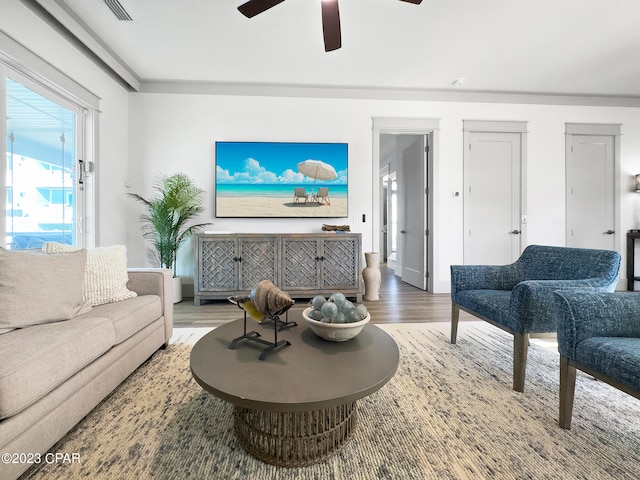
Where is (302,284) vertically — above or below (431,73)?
below

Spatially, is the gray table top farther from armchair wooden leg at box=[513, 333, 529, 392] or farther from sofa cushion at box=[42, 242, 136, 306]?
sofa cushion at box=[42, 242, 136, 306]

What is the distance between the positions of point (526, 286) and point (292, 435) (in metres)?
1.45

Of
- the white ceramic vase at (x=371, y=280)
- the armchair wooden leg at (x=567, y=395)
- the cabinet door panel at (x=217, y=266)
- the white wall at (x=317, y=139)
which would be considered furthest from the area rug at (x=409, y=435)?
the white wall at (x=317, y=139)

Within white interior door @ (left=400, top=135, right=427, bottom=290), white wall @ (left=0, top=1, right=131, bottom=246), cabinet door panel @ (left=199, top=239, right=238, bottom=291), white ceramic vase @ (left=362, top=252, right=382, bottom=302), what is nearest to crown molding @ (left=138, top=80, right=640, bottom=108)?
white wall @ (left=0, top=1, right=131, bottom=246)

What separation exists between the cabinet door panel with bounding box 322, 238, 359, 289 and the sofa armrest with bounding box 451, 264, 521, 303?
1.49 m

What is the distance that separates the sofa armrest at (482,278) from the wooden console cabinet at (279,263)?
1.49 meters

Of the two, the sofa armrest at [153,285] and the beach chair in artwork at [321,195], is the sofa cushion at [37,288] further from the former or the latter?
the beach chair in artwork at [321,195]

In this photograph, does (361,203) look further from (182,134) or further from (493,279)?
(182,134)

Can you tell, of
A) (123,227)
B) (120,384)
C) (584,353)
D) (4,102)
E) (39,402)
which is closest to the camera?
(39,402)

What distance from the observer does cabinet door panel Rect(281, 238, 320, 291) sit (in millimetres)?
3525

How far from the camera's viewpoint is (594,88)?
4043 mm

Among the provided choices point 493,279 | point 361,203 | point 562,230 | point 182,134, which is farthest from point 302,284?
point 562,230

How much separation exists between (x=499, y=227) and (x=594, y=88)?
90.6 inches

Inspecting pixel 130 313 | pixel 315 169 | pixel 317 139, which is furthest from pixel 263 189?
pixel 130 313
